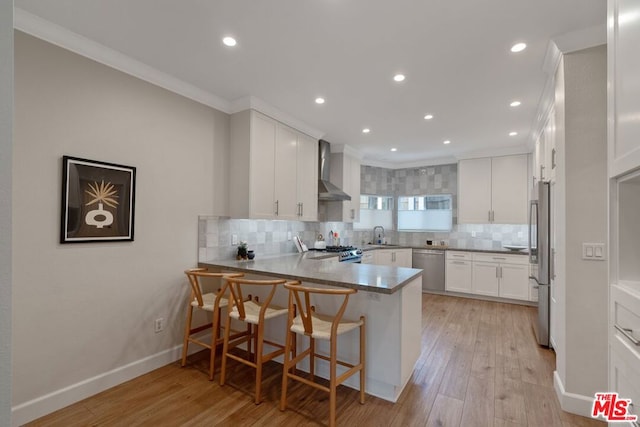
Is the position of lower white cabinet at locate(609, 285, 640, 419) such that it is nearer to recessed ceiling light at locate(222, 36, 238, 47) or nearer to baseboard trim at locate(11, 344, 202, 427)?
recessed ceiling light at locate(222, 36, 238, 47)

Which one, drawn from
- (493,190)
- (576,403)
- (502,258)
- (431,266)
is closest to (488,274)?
(502,258)

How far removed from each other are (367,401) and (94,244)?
7.79 feet

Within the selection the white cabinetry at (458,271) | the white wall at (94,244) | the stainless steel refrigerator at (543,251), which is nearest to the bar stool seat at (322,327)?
the white wall at (94,244)

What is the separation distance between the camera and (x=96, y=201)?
90.0 inches

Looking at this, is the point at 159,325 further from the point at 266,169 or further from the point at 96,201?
the point at 266,169

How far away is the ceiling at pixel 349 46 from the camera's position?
73.5 inches

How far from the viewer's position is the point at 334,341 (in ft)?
6.37

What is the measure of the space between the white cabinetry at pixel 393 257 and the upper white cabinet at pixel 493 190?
1.18m

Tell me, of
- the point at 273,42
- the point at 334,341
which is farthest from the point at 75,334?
the point at 273,42

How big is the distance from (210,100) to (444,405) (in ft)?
11.3

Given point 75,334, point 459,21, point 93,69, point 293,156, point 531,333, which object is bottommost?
point 531,333

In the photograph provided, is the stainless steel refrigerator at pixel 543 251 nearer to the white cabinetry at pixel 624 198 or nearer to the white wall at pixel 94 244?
the white cabinetry at pixel 624 198

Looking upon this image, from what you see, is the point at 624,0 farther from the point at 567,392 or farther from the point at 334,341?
the point at 567,392

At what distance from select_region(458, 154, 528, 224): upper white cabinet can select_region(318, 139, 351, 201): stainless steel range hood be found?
2.35 metres
